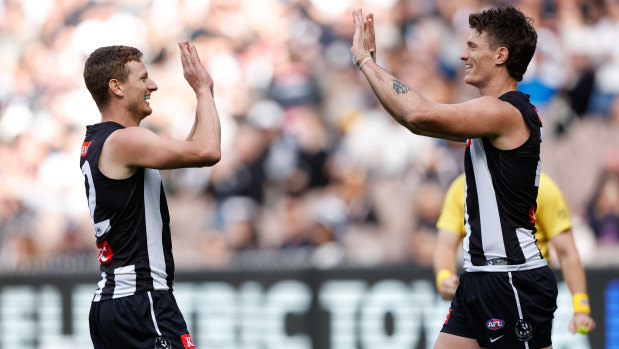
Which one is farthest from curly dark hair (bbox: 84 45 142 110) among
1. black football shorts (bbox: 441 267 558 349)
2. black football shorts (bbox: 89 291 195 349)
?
black football shorts (bbox: 441 267 558 349)

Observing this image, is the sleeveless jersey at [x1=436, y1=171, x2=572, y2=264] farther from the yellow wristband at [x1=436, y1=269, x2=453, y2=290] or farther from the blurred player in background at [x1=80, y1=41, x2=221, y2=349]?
the blurred player in background at [x1=80, y1=41, x2=221, y2=349]

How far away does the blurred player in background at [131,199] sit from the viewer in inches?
179

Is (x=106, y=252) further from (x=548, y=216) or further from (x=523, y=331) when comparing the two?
(x=548, y=216)

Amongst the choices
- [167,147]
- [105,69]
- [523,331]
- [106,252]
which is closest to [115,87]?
[105,69]

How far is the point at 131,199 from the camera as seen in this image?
4648 mm

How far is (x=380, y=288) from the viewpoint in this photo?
8852 millimetres

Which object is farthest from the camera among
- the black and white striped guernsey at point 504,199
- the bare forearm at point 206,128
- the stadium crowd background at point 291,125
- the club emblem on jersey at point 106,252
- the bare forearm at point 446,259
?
the stadium crowd background at point 291,125

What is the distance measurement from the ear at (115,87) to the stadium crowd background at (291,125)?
4.81 meters

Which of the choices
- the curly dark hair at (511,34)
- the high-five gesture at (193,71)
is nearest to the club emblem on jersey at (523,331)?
the curly dark hair at (511,34)

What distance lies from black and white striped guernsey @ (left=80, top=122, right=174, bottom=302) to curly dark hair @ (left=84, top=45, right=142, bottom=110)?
186mm

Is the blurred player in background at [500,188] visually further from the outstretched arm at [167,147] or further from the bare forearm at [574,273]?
the bare forearm at [574,273]

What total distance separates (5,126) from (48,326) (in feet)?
15.4

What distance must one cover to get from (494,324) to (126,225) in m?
2.04

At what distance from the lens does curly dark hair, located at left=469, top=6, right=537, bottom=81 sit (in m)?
4.73
